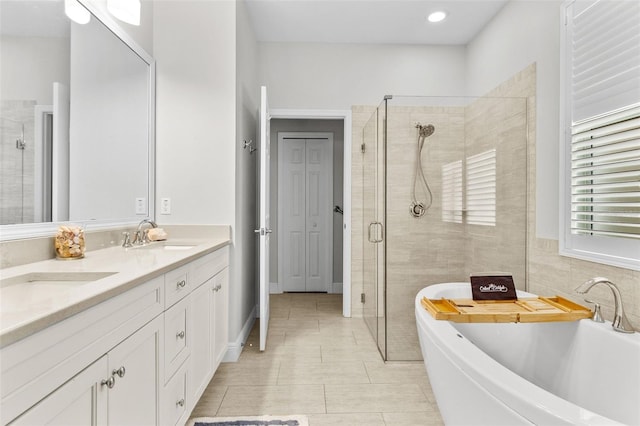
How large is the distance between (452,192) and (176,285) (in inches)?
80.0

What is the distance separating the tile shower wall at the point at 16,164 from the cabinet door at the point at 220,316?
1.03 metres

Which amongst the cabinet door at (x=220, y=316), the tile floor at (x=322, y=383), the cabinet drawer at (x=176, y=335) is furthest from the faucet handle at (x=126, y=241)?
the tile floor at (x=322, y=383)

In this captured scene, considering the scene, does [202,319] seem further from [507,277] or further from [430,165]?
[430,165]

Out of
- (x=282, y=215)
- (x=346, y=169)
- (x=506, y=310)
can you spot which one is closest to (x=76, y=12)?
(x=346, y=169)

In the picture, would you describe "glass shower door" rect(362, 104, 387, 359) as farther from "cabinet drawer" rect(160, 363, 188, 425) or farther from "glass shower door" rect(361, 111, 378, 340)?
"cabinet drawer" rect(160, 363, 188, 425)

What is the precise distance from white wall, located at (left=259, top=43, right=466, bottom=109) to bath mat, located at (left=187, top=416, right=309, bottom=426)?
9.20 feet

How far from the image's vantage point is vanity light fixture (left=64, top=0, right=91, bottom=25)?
169 centimetres

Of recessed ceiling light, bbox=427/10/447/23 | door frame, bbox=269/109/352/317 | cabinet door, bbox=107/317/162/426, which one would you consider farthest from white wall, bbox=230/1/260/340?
recessed ceiling light, bbox=427/10/447/23

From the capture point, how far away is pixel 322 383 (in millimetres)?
2205

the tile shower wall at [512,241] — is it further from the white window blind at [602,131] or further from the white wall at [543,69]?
the white window blind at [602,131]

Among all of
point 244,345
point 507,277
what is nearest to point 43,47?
point 244,345

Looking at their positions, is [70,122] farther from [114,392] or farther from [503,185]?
[503,185]

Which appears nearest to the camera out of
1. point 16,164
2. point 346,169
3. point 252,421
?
point 16,164

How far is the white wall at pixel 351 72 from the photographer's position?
3549 mm
